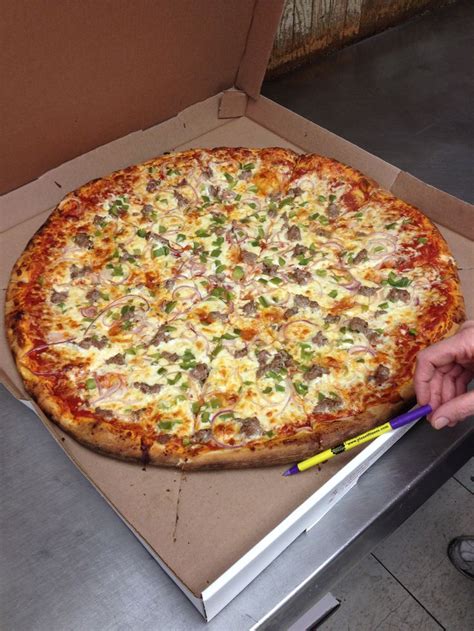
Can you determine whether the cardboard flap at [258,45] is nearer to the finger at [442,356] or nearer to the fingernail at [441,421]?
the finger at [442,356]

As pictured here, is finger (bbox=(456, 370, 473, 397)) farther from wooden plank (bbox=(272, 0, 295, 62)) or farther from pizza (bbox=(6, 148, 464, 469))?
wooden plank (bbox=(272, 0, 295, 62))

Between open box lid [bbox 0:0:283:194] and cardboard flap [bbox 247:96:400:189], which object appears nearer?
open box lid [bbox 0:0:283:194]

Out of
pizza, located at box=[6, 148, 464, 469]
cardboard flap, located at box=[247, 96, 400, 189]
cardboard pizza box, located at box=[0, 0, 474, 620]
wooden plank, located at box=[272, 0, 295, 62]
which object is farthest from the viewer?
wooden plank, located at box=[272, 0, 295, 62]

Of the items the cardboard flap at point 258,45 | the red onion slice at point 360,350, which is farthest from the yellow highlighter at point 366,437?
the cardboard flap at point 258,45

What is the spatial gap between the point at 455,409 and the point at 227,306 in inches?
39.0

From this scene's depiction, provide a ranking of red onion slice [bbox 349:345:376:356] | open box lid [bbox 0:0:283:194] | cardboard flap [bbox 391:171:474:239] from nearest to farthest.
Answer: red onion slice [bbox 349:345:376:356] < open box lid [bbox 0:0:283:194] < cardboard flap [bbox 391:171:474:239]

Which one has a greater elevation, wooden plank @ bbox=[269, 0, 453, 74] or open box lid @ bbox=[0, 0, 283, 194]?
wooden plank @ bbox=[269, 0, 453, 74]

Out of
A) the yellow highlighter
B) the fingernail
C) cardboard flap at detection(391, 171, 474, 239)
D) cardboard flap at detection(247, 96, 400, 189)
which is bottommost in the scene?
the yellow highlighter

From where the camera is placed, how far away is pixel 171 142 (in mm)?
2898

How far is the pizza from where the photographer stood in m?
1.83

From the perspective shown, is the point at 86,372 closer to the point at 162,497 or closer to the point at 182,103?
the point at 162,497

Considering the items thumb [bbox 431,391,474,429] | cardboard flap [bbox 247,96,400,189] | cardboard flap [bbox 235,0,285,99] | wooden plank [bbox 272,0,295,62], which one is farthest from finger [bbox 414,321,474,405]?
wooden plank [bbox 272,0,295,62]

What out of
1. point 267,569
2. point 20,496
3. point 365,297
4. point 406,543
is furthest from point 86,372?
point 406,543

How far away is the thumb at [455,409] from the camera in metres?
1.44
